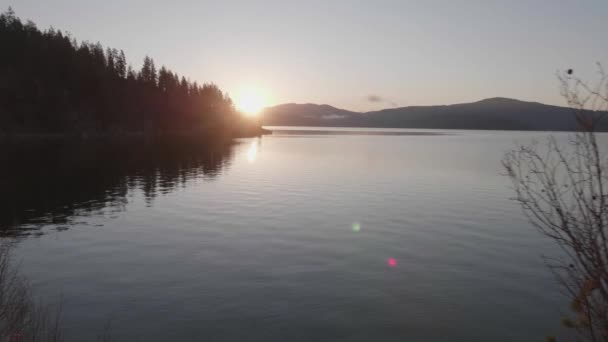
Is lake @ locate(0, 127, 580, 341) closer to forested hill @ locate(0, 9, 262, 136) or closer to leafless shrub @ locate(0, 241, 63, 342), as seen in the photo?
leafless shrub @ locate(0, 241, 63, 342)

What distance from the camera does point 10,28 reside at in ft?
438

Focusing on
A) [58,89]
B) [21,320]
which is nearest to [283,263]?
[21,320]

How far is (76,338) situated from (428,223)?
22207mm

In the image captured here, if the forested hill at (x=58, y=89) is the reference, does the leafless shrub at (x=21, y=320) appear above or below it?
below

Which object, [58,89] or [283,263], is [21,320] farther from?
[58,89]

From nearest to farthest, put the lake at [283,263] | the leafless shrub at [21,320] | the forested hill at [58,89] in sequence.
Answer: the leafless shrub at [21,320], the lake at [283,263], the forested hill at [58,89]

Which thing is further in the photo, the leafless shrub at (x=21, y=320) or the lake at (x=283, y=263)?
the lake at (x=283, y=263)

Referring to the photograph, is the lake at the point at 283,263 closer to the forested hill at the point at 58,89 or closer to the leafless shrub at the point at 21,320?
the leafless shrub at the point at 21,320

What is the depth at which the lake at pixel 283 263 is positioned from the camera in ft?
44.3

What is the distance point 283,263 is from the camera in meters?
19.4

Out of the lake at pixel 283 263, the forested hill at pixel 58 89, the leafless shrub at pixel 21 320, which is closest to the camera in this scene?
the leafless shrub at pixel 21 320

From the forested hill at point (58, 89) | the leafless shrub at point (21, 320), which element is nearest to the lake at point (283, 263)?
the leafless shrub at point (21, 320)

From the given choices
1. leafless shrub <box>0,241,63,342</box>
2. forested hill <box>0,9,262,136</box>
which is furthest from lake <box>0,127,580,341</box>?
forested hill <box>0,9,262,136</box>

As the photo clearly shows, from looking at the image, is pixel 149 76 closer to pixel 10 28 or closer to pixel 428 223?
pixel 10 28
